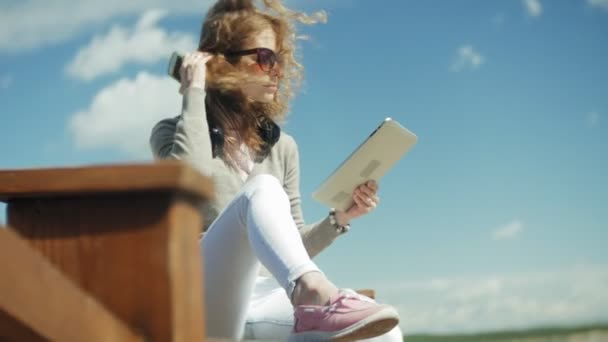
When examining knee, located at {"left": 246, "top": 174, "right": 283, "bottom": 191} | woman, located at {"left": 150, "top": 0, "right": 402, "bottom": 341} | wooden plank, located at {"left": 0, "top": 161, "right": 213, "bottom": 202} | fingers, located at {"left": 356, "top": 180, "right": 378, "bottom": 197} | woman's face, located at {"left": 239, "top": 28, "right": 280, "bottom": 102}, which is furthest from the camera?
woman's face, located at {"left": 239, "top": 28, "right": 280, "bottom": 102}

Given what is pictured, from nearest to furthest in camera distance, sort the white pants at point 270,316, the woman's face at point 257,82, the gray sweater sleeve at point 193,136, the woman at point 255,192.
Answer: the woman at point 255,192 < the white pants at point 270,316 < the gray sweater sleeve at point 193,136 < the woman's face at point 257,82

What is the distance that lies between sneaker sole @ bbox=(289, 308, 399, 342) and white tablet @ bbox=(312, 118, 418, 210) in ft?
2.79

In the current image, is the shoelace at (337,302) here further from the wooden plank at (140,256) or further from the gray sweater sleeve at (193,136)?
the wooden plank at (140,256)

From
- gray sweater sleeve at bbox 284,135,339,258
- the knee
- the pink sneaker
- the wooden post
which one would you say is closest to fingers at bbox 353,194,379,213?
gray sweater sleeve at bbox 284,135,339,258

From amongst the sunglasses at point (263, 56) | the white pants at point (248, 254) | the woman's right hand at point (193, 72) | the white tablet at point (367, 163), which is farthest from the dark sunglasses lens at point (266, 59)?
the white pants at point (248, 254)

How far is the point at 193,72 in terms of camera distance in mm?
2986

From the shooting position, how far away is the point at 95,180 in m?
0.97

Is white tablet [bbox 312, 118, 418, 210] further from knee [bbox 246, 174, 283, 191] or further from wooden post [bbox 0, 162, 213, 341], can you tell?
wooden post [bbox 0, 162, 213, 341]

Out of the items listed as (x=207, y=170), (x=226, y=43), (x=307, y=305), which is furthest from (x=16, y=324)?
(x=226, y=43)

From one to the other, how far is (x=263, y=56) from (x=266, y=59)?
0.6 inches

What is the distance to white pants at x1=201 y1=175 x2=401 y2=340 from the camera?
2.13m

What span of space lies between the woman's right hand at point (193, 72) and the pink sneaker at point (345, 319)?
109 cm

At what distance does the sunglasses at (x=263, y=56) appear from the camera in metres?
3.19

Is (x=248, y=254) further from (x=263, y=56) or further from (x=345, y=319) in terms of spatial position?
(x=263, y=56)
